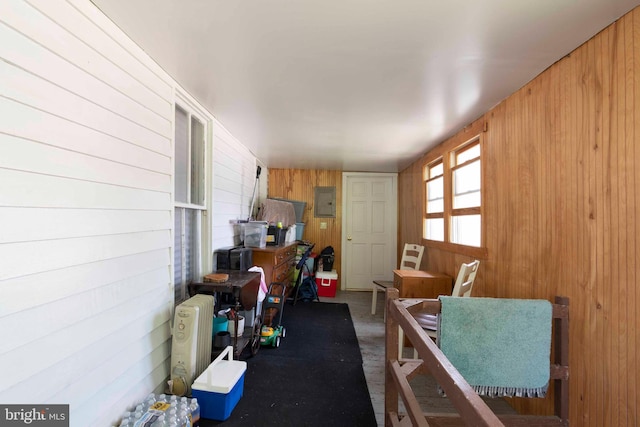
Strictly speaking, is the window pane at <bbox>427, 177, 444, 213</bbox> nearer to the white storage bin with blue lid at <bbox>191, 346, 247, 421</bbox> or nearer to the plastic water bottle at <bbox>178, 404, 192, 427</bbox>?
the white storage bin with blue lid at <bbox>191, 346, 247, 421</bbox>

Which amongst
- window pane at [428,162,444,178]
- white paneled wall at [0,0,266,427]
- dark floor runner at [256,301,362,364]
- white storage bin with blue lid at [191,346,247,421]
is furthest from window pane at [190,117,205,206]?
window pane at [428,162,444,178]

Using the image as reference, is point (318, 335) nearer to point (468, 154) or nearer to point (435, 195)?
point (435, 195)

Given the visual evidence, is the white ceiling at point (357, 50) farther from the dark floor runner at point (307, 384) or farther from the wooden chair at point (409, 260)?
the dark floor runner at point (307, 384)

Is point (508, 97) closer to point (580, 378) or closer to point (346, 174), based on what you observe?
point (580, 378)

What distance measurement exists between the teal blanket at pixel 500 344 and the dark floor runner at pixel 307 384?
84cm

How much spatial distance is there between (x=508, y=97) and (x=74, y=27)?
2.66 m

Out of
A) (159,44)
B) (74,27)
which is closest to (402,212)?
(159,44)

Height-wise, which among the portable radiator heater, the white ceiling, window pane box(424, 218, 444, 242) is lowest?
the portable radiator heater

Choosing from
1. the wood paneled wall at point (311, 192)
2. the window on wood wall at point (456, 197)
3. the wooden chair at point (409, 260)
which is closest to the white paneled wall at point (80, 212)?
the window on wood wall at point (456, 197)

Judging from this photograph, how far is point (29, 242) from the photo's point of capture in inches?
41.7

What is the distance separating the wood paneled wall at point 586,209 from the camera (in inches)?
48.4

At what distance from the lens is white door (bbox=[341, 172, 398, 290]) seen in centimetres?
534

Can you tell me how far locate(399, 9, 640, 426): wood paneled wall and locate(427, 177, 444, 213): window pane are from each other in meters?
1.38

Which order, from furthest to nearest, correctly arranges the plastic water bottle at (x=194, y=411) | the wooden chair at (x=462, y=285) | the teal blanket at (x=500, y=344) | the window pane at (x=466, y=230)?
the window pane at (x=466, y=230), the wooden chair at (x=462, y=285), the plastic water bottle at (x=194, y=411), the teal blanket at (x=500, y=344)
